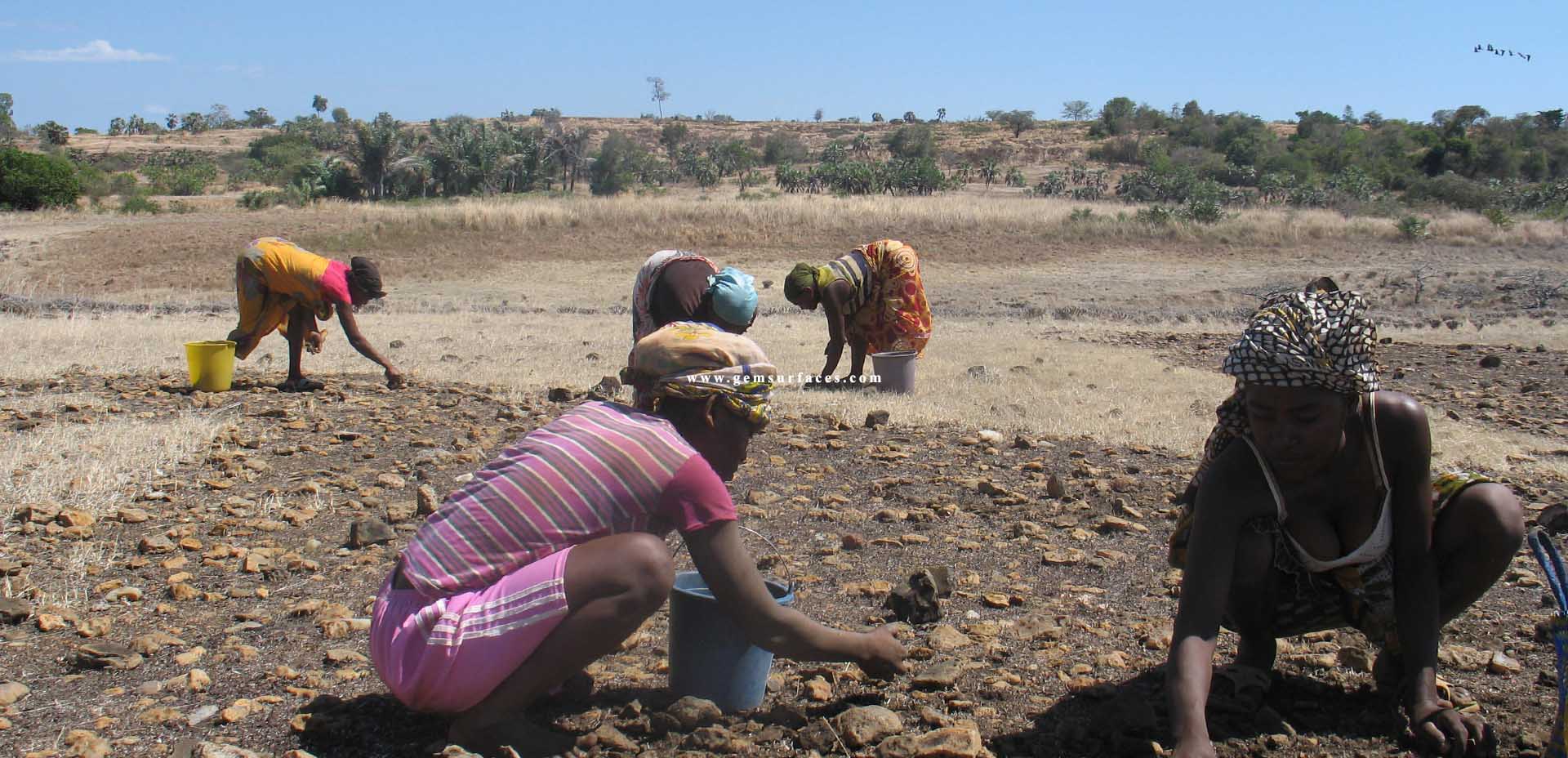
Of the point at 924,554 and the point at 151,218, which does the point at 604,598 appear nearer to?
the point at 924,554

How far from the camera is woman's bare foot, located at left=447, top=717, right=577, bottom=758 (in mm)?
2531

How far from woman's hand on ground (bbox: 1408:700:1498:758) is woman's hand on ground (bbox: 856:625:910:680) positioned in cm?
108

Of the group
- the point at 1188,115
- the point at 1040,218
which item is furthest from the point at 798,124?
the point at 1040,218

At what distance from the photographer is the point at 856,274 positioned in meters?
8.77

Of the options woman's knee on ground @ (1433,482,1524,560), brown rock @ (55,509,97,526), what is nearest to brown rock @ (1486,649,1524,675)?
woman's knee on ground @ (1433,482,1524,560)

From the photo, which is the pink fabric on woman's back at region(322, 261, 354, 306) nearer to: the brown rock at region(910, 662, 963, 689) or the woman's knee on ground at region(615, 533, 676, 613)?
the brown rock at region(910, 662, 963, 689)

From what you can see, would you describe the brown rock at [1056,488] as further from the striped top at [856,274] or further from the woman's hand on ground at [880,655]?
the striped top at [856,274]

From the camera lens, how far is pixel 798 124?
310ft

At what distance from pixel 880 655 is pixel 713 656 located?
0.43 meters

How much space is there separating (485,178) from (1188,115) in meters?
47.1

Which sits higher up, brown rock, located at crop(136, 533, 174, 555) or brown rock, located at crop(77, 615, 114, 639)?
brown rock, located at crop(77, 615, 114, 639)

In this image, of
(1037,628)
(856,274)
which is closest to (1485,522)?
(1037,628)

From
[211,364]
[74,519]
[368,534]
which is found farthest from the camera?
[211,364]

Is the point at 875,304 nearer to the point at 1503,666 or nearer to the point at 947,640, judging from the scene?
the point at 947,640
